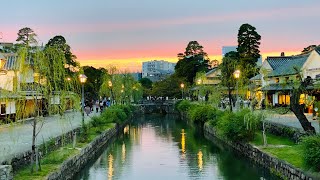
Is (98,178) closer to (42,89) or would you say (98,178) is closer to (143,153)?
(42,89)

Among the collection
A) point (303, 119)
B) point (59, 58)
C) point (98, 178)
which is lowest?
point (98, 178)

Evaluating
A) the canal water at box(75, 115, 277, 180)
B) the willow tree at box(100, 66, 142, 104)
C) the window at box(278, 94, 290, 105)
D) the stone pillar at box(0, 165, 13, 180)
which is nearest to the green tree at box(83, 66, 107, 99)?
the willow tree at box(100, 66, 142, 104)

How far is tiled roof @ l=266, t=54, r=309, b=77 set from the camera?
4148cm

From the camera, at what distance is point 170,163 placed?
22578 mm

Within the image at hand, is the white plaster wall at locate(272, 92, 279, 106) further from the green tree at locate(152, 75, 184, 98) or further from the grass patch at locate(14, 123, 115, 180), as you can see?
the green tree at locate(152, 75, 184, 98)

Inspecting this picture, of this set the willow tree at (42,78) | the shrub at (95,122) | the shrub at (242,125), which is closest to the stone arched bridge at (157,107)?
the shrub at (95,122)

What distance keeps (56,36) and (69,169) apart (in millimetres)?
55300

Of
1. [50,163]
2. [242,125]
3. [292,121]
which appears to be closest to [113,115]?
[292,121]

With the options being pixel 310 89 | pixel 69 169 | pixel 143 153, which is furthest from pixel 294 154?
pixel 310 89

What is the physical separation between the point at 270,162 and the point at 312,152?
4.82 metres

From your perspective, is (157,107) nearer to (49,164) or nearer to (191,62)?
(191,62)

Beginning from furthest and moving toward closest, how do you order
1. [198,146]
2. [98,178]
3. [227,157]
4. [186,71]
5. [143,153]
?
1. [186,71]
2. [198,146]
3. [143,153]
4. [227,157]
5. [98,178]

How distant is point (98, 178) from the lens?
1902 centimetres

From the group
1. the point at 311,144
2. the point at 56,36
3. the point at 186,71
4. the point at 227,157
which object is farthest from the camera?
the point at 186,71
